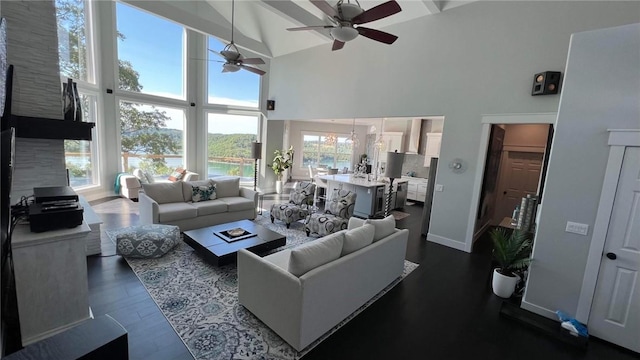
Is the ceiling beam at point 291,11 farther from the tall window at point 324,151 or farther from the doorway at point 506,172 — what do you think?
the tall window at point 324,151

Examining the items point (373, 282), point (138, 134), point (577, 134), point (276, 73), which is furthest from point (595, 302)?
point (138, 134)

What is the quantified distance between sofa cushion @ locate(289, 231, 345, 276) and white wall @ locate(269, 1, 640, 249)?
10.8 feet

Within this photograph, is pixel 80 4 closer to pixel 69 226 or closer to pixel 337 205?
pixel 69 226

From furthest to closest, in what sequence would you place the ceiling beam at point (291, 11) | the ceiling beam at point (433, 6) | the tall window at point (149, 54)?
the tall window at point (149, 54) → the ceiling beam at point (291, 11) → the ceiling beam at point (433, 6)

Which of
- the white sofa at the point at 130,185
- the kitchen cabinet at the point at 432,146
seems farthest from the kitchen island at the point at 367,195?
the white sofa at the point at 130,185

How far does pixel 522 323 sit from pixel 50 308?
14.9ft

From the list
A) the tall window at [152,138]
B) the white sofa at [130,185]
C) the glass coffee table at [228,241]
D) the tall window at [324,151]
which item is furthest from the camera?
the tall window at [324,151]

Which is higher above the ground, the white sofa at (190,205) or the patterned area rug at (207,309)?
the white sofa at (190,205)

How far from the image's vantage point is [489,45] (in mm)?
4402

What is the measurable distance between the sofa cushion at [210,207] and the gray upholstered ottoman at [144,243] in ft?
3.34

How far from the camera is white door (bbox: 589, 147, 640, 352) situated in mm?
2518

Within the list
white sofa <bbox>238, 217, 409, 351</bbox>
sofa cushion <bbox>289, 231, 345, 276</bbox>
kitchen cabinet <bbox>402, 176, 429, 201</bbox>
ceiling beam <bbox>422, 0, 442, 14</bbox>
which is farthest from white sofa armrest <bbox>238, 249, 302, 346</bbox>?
kitchen cabinet <bbox>402, 176, 429, 201</bbox>

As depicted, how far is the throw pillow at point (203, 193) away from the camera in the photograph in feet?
17.2

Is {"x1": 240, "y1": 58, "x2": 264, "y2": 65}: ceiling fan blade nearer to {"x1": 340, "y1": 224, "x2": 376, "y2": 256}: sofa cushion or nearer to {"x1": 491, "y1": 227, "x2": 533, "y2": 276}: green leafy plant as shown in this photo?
{"x1": 340, "y1": 224, "x2": 376, "y2": 256}: sofa cushion
